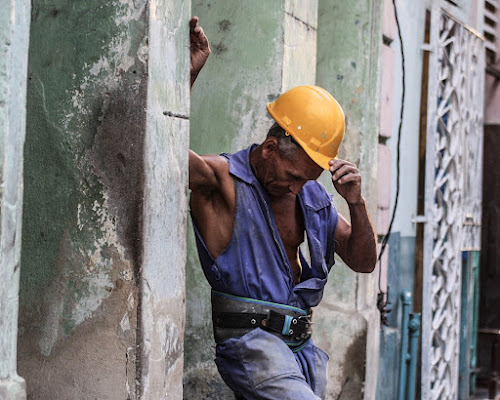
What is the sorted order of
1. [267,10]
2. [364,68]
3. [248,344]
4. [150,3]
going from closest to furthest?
[150,3] → [248,344] → [267,10] → [364,68]

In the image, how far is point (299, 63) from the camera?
5180 mm

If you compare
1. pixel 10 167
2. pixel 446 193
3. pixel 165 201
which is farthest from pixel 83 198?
pixel 446 193

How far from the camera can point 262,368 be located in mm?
3678

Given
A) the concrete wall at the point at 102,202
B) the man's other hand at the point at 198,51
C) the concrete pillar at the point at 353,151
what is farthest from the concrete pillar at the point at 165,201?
the concrete pillar at the point at 353,151

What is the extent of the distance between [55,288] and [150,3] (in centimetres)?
110

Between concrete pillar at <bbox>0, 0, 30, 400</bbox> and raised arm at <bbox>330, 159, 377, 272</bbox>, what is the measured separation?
1578mm

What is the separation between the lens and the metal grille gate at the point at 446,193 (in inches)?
279

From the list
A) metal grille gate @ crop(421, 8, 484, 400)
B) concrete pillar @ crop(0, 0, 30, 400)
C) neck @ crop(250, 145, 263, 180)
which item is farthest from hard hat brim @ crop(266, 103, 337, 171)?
metal grille gate @ crop(421, 8, 484, 400)

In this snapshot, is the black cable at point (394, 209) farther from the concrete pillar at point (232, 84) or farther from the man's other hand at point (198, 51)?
the man's other hand at point (198, 51)

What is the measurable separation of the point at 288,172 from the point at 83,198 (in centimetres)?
98

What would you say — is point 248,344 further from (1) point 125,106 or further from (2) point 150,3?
(2) point 150,3

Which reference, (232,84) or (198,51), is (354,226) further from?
(232,84)

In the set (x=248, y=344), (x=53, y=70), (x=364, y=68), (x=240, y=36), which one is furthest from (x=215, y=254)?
(x=364, y=68)

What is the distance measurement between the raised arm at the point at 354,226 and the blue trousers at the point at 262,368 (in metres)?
0.64
